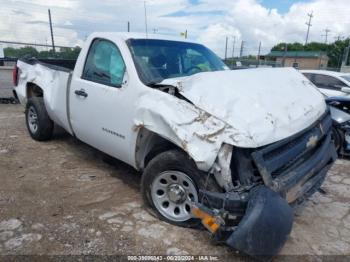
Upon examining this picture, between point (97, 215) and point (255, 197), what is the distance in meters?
1.76

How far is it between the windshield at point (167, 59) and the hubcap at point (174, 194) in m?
1.04

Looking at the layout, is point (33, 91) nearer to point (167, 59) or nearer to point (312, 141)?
point (167, 59)

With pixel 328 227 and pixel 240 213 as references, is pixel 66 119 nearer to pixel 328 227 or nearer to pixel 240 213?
pixel 240 213

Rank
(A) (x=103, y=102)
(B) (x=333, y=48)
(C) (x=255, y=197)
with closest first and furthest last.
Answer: (C) (x=255, y=197) < (A) (x=103, y=102) < (B) (x=333, y=48)

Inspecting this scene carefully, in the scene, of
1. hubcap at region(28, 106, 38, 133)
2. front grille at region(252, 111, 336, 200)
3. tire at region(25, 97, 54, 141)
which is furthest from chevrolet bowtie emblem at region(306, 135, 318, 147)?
hubcap at region(28, 106, 38, 133)

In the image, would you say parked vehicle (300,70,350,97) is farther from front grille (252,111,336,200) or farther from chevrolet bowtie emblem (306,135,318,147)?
chevrolet bowtie emblem (306,135,318,147)

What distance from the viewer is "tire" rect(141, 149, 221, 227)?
2945mm

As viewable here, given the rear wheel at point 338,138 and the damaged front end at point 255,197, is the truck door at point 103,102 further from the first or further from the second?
the rear wheel at point 338,138

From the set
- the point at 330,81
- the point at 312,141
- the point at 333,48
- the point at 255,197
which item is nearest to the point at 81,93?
the point at 255,197

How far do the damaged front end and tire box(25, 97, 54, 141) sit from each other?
3895 mm

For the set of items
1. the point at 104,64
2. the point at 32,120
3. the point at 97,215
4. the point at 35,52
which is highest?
the point at 104,64

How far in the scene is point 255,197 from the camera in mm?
2551

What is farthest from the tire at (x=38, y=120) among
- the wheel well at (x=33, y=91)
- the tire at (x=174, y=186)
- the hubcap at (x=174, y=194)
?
the hubcap at (x=174, y=194)

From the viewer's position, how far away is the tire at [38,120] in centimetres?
566
